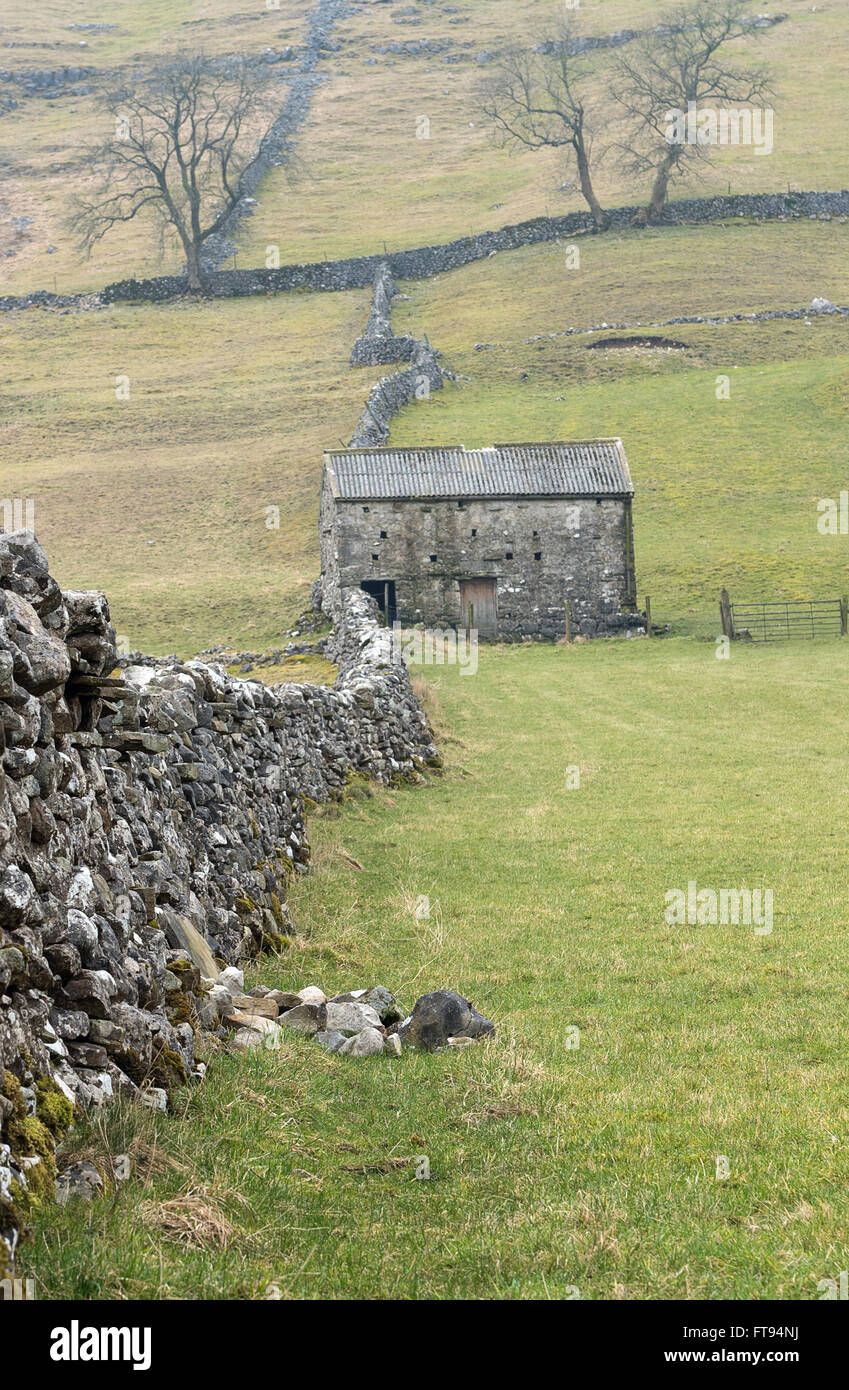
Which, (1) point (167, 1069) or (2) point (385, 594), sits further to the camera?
(2) point (385, 594)

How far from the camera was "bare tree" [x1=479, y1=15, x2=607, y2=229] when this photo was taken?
8212 cm

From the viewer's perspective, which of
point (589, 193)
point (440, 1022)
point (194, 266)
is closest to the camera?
point (440, 1022)

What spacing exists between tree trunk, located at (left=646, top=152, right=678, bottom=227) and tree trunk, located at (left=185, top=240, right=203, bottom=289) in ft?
97.8

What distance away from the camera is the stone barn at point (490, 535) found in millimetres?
40688

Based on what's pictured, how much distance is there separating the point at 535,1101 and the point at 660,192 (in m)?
83.2

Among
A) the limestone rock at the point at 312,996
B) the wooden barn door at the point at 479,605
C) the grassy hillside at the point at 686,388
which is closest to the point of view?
the limestone rock at the point at 312,996

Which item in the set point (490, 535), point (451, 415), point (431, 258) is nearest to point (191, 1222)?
point (490, 535)

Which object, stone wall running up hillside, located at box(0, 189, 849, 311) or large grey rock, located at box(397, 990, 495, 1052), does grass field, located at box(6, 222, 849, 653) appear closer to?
stone wall running up hillside, located at box(0, 189, 849, 311)

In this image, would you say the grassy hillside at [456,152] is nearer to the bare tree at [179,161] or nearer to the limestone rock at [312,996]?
the bare tree at [179,161]

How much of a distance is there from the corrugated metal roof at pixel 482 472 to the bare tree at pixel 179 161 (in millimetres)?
44144

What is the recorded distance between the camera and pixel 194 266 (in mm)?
80625

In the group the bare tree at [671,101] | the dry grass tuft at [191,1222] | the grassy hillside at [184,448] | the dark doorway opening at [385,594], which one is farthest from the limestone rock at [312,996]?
the bare tree at [671,101]

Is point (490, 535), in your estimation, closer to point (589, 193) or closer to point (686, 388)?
point (686, 388)
